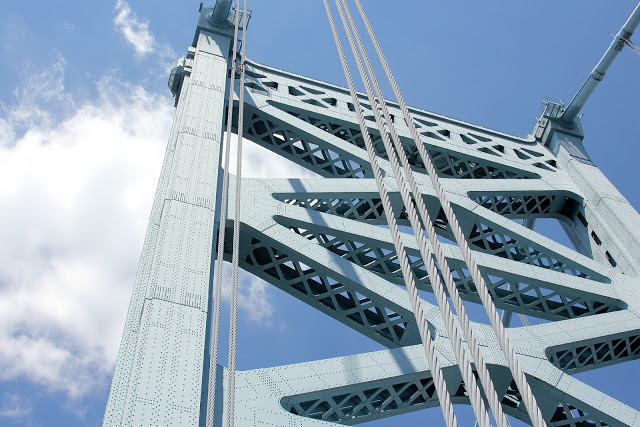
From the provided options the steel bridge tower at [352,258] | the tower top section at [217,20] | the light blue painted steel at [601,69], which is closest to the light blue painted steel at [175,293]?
the steel bridge tower at [352,258]

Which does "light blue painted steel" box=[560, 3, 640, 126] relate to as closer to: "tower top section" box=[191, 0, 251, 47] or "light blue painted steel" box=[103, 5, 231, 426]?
"tower top section" box=[191, 0, 251, 47]

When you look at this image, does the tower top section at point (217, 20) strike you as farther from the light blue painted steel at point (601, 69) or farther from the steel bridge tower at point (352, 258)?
the light blue painted steel at point (601, 69)

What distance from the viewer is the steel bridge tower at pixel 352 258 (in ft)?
22.4

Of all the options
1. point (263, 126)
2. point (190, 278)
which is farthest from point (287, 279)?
point (263, 126)

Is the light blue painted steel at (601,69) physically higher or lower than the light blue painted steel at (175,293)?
higher

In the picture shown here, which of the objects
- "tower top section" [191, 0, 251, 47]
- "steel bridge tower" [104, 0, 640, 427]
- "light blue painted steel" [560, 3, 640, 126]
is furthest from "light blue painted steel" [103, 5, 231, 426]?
"light blue painted steel" [560, 3, 640, 126]

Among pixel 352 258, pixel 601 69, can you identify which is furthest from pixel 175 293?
pixel 601 69

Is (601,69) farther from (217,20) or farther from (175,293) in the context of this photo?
(175,293)

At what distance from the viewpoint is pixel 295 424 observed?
21.6 feet

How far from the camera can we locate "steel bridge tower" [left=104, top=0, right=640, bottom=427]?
6.84 metres

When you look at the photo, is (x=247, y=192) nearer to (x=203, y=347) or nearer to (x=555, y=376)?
(x=203, y=347)

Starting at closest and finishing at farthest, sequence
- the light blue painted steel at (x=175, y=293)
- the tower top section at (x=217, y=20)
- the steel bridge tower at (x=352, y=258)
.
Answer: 1. the light blue painted steel at (x=175, y=293)
2. the steel bridge tower at (x=352, y=258)
3. the tower top section at (x=217, y=20)

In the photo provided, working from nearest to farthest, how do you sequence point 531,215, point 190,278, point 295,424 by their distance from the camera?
point 295,424, point 190,278, point 531,215

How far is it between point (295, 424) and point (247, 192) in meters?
3.78
